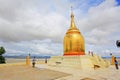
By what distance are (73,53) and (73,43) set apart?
176 cm

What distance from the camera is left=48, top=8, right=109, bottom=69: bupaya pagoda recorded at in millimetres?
21375

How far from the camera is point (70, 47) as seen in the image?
25359 millimetres

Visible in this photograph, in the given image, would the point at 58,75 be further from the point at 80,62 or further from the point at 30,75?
the point at 80,62

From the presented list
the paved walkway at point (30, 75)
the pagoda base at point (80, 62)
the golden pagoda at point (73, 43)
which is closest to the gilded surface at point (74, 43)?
the golden pagoda at point (73, 43)

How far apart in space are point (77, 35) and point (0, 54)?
15.5 meters

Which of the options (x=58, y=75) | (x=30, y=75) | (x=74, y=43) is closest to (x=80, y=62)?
(x=74, y=43)

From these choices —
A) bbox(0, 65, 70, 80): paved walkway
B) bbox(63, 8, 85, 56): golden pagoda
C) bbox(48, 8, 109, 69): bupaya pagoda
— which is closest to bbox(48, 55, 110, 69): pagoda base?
bbox(48, 8, 109, 69): bupaya pagoda

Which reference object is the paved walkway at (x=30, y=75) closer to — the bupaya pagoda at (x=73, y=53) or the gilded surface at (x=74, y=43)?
the bupaya pagoda at (x=73, y=53)

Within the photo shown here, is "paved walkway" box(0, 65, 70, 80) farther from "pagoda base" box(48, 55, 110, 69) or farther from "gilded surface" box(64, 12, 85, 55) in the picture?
"gilded surface" box(64, 12, 85, 55)

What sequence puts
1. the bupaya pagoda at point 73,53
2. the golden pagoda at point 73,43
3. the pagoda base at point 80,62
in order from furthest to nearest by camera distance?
the golden pagoda at point 73,43
the bupaya pagoda at point 73,53
the pagoda base at point 80,62

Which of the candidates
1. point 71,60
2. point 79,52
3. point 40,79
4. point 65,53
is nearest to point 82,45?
point 79,52

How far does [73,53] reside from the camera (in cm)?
2483

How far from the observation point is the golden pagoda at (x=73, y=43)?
25.1m

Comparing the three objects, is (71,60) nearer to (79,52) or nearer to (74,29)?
→ (79,52)
